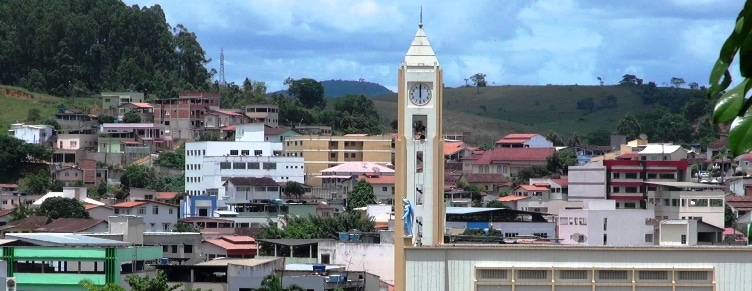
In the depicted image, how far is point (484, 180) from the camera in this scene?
345 ft

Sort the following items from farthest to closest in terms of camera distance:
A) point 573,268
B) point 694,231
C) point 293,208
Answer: point 293,208 < point 694,231 < point 573,268

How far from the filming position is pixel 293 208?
78.5 m

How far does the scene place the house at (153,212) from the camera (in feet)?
251

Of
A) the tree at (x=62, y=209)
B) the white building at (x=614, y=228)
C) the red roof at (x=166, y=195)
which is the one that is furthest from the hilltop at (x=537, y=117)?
the white building at (x=614, y=228)

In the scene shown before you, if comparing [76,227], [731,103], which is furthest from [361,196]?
[731,103]

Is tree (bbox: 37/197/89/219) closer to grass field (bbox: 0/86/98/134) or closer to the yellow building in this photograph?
the yellow building

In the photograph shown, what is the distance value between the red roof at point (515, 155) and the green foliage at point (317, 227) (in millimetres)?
43779

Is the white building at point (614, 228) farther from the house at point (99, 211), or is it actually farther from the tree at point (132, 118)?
the tree at point (132, 118)

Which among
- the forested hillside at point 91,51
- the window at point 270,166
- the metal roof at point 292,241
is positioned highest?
the forested hillside at point 91,51

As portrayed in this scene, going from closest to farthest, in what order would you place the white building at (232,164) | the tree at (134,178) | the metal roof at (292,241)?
the metal roof at (292,241)
the tree at (134,178)
the white building at (232,164)

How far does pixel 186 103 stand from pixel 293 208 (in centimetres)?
4403

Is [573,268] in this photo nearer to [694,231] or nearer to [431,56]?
[431,56]

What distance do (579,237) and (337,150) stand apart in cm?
4676

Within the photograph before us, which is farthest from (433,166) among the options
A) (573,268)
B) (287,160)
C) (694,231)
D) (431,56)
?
(287,160)
